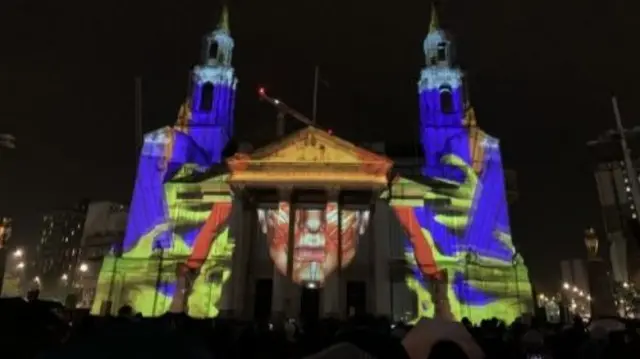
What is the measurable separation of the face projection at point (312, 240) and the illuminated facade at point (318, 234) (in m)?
0.10

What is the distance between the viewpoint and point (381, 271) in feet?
143

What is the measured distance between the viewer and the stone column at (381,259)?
42.4 meters

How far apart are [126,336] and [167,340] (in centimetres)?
19

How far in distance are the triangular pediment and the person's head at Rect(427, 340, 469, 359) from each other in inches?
1608

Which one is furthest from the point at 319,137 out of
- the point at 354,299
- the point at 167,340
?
the point at 167,340

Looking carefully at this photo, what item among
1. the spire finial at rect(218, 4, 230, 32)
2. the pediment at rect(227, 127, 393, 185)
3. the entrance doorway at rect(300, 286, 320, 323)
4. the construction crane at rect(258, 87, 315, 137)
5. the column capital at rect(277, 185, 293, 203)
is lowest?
the entrance doorway at rect(300, 286, 320, 323)

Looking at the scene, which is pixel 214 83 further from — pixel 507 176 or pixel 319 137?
pixel 507 176

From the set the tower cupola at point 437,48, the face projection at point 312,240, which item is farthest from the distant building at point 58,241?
the tower cupola at point 437,48

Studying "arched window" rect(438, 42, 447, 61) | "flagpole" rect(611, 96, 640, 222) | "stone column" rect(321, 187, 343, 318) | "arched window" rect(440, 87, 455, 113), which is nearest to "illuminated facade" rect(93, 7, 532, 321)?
"stone column" rect(321, 187, 343, 318)

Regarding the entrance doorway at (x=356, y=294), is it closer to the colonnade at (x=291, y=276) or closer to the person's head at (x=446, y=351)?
the colonnade at (x=291, y=276)

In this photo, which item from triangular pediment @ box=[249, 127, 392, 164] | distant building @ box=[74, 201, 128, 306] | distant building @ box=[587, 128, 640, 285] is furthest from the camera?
distant building @ box=[74, 201, 128, 306]

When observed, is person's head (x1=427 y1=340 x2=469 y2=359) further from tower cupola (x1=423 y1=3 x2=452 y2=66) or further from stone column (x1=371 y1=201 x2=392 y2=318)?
tower cupola (x1=423 y1=3 x2=452 y2=66)

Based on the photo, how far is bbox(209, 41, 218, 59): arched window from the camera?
66.3 meters

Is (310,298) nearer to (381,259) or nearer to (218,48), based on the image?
(381,259)
